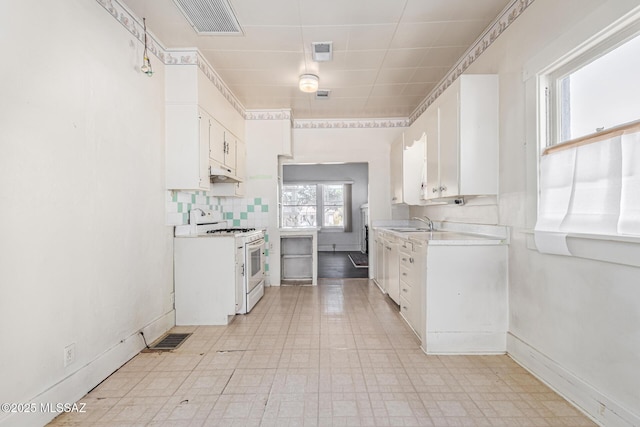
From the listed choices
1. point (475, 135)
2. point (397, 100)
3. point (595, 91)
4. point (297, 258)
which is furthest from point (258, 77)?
point (595, 91)

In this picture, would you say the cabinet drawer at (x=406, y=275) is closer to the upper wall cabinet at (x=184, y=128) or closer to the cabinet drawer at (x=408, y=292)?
the cabinet drawer at (x=408, y=292)

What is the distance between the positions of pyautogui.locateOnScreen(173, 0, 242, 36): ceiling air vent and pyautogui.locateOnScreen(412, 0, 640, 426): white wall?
215 centimetres

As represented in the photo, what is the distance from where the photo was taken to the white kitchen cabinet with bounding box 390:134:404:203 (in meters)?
4.53

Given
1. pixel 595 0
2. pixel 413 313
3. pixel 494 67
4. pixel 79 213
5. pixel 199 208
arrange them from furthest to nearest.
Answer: pixel 199 208 < pixel 413 313 < pixel 494 67 < pixel 79 213 < pixel 595 0

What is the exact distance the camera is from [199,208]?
12.2 ft

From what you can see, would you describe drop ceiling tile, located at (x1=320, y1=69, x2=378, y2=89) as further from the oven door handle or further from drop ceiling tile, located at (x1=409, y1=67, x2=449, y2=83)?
the oven door handle

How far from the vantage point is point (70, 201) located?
1894 millimetres

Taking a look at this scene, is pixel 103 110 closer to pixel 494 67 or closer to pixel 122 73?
pixel 122 73

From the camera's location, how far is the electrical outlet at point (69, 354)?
1.84m

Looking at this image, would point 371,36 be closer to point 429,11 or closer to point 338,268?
point 429,11

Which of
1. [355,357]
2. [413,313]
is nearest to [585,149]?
[413,313]

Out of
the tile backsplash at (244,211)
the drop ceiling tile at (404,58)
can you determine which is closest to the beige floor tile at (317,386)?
the tile backsplash at (244,211)

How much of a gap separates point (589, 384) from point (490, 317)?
759 mm

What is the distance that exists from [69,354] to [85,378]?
9.0 inches
